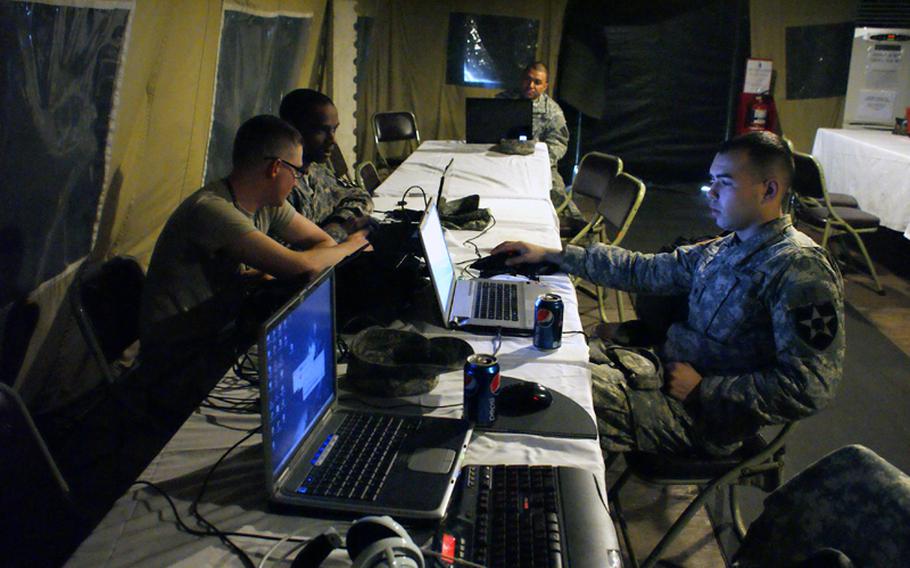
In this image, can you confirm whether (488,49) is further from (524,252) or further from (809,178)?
(524,252)

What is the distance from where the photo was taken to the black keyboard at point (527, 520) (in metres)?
0.99

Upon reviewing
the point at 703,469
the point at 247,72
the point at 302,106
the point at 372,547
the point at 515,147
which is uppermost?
the point at 247,72

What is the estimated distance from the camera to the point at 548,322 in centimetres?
174

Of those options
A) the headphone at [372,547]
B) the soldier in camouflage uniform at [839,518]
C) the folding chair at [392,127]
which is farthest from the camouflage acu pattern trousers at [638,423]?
the folding chair at [392,127]

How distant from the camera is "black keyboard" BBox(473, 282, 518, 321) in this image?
1.93 metres

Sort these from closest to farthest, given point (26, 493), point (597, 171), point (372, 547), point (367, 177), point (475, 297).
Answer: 1. point (372, 547)
2. point (26, 493)
3. point (475, 297)
4. point (597, 171)
5. point (367, 177)

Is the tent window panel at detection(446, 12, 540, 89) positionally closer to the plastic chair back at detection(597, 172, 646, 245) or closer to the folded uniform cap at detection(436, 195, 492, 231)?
the plastic chair back at detection(597, 172, 646, 245)

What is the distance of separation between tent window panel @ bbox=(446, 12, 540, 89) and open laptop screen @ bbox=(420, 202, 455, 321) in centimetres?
544

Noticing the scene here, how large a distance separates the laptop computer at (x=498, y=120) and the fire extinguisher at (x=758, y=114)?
3.50 m

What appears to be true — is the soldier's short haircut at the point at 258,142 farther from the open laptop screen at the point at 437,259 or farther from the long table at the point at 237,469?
the long table at the point at 237,469

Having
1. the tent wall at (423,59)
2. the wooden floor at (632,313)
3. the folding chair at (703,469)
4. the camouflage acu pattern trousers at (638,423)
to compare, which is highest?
the tent wall at (423,59)

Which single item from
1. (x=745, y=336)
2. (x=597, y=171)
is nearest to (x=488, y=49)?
(x=597, y=171)

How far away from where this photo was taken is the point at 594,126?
7785mm

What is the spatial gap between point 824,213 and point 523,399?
3.96 m
